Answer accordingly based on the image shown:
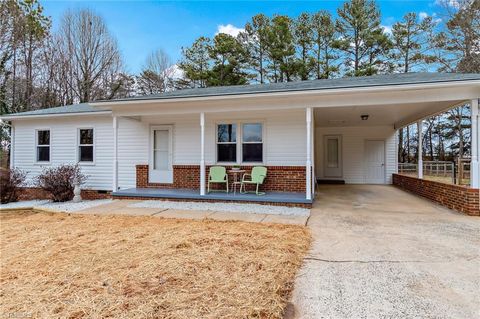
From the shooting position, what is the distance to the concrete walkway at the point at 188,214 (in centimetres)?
579

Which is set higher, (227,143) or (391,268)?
(227,143)

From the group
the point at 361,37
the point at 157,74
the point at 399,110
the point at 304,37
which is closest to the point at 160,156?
the point at 399,110

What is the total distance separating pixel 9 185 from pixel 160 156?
515 cm

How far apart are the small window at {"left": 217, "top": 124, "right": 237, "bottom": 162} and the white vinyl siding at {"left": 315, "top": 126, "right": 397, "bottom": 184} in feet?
20.7

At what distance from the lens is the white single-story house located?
22.1 ft

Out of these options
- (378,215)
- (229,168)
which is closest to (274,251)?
(378,215)

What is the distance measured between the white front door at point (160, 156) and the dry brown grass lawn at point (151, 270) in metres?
4.13

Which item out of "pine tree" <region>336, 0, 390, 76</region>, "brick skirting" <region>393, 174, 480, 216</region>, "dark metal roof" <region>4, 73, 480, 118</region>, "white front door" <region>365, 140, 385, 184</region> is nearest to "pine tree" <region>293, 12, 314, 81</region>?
"pine tree" <region>336, 0, 390, 76</region>

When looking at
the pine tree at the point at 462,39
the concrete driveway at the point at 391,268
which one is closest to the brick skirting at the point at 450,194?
the concrete driveway at the point at 391,268

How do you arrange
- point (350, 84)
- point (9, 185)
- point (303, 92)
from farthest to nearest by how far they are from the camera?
point (9, 185) < point (350, 84) < point (303, 92)

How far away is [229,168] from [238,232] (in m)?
4.06

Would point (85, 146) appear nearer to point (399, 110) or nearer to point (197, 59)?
point (399, 110)

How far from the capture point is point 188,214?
6.45m

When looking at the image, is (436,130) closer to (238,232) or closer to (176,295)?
(238,232)
